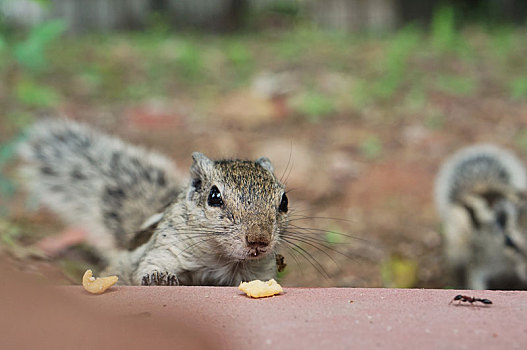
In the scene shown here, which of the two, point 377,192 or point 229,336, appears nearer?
point 229,336

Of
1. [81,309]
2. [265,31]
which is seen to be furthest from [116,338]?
[265,31]

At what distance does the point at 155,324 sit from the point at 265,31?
14.4 metres

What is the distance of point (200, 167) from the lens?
3.63 meters

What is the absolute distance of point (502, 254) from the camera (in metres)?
5.96

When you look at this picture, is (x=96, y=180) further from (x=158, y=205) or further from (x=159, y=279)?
(x=159, y=279)

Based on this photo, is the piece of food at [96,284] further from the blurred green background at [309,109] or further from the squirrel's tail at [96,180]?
the squirrel's tail at [96,180]

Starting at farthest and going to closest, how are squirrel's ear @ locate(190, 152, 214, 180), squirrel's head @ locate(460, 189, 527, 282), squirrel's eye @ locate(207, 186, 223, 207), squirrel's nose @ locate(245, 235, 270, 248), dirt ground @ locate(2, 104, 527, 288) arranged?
squirrel's head @ locate(460, 189, 527, 282), dirt ground @ locate(2, 104, 527, 288), squirrel's ear @ locate(190, 152, 214, 180), squirrel's eye @ locate(207, 186, 223, 207), squirrel's nose @ locate(245, 235, 270, 248)

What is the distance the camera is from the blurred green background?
5.71 metres

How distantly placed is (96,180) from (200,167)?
1.40 metres

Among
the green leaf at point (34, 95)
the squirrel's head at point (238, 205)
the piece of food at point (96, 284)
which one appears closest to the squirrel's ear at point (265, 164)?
the squirrel's head at point (238, 205)

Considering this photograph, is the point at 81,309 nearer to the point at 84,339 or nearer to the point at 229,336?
the point at 84,339

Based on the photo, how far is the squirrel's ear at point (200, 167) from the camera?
3.59 metres

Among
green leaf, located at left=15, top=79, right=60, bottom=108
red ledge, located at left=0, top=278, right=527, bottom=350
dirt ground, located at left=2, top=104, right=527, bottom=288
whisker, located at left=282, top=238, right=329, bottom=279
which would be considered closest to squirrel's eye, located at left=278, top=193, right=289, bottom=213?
whisker, located at left=282, top=238, right=329, bottom=279

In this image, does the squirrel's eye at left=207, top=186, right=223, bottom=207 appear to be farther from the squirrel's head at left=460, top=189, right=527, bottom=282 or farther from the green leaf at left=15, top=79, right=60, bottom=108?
the green leaf at left=15, top=79, right=60, bottom=108
